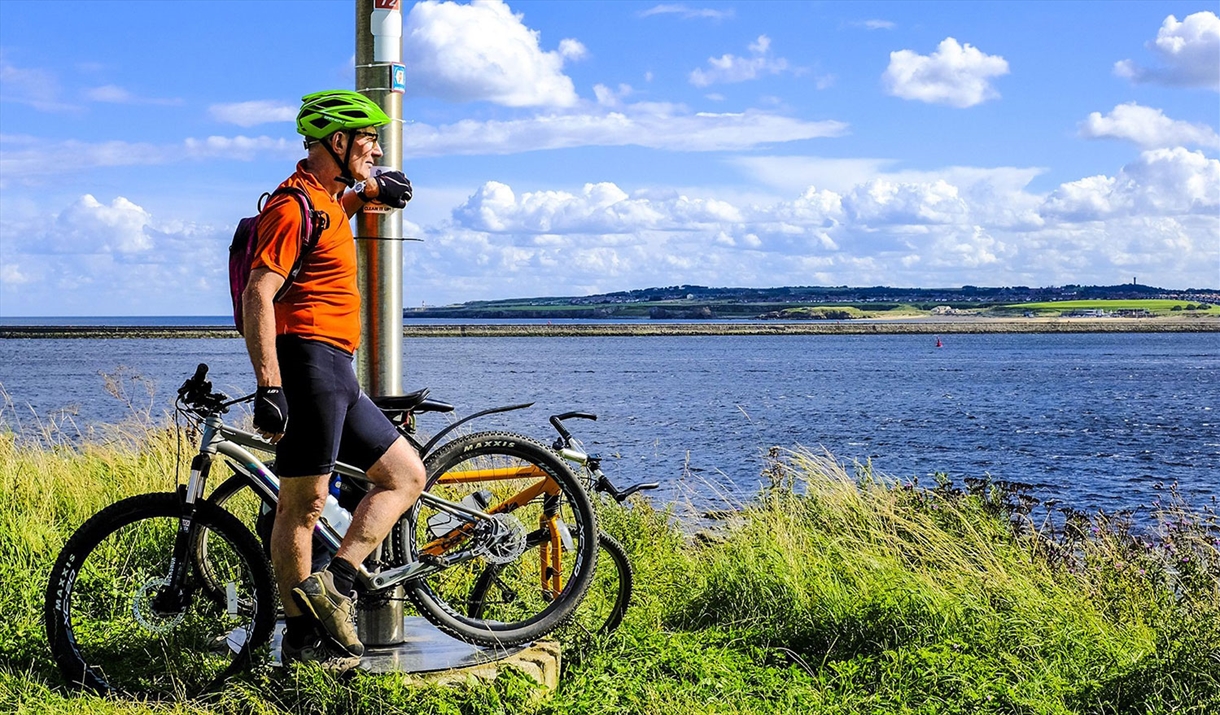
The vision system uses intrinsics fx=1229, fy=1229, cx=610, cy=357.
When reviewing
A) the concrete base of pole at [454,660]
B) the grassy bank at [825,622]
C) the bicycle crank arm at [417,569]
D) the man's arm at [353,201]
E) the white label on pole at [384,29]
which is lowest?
the grassy bank at [825,622]

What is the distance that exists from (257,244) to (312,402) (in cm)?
62

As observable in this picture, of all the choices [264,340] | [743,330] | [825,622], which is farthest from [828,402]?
[743,330]

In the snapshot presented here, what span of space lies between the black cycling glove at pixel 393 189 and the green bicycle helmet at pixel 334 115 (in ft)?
1.35

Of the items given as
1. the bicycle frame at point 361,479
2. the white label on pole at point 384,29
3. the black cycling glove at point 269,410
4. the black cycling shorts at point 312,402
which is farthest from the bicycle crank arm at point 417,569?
the white label on pole at point 384,29

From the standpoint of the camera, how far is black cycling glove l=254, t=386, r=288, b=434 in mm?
4449

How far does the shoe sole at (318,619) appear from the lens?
4820mm

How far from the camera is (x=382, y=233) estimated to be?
18.6 ft

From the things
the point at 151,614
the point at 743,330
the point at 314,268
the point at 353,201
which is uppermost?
the point at 353,201

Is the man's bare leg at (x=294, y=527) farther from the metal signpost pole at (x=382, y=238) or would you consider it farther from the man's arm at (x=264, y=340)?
the metal signpost pole at (x=382, y=238)

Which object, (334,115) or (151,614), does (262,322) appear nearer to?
(334,115)

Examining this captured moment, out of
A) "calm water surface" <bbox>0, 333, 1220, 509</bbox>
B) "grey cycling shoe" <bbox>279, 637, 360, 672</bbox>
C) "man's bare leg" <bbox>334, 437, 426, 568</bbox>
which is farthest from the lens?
"calm water surface" <bbox>0, 333, 1220, 509</bbox>

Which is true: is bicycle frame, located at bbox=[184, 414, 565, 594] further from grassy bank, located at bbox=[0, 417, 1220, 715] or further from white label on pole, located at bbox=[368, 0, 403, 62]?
white label on pole, located at bbox=[368, 0, 403, 62]

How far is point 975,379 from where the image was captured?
72125 millimetres

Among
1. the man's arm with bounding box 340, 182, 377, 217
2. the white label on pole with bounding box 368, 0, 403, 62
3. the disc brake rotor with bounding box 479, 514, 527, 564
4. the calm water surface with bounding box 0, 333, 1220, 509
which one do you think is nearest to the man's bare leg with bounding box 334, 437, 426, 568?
the disc brake rotor with bounding box 479, 514, 527, 564
